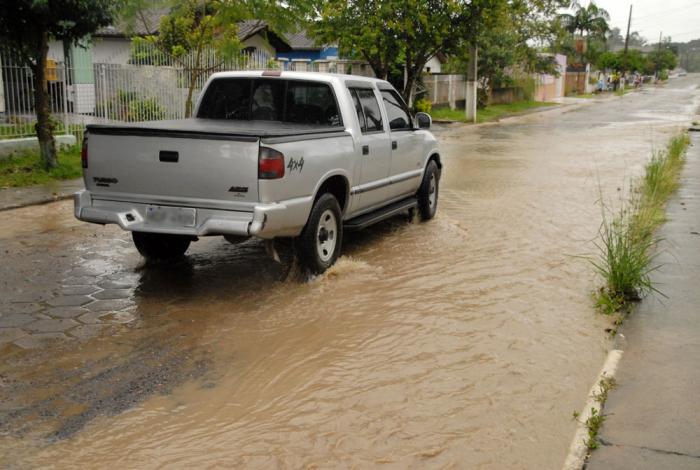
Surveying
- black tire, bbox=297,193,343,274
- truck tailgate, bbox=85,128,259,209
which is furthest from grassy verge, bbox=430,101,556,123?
truck tailgate, bbox=85,128,259,209

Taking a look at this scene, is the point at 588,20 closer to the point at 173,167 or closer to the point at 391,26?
the point at 391,26

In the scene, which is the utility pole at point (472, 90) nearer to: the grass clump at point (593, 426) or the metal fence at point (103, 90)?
the metal fence at point (103, 90)

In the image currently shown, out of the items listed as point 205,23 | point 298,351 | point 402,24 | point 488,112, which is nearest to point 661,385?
point 298,351

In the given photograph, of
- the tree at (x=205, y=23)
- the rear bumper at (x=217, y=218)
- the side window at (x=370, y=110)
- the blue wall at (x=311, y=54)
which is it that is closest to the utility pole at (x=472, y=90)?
the blue wall at (x=311, y=54)

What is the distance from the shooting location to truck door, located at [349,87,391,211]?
799cm

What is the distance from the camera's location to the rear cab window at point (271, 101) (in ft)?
26.2

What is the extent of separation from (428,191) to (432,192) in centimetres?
25

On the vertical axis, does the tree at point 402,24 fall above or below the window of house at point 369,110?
above

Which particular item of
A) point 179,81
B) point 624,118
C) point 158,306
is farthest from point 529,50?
point 158,306

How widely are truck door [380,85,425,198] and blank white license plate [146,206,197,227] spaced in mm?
2928

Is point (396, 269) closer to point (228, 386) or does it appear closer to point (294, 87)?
point (294, 87)

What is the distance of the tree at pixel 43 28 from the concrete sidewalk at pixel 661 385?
9353 mm

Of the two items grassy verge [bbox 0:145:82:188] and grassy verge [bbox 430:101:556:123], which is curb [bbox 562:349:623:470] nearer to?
grassy verge [bbox 0:145:82:188]

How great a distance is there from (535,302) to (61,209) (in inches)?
267
